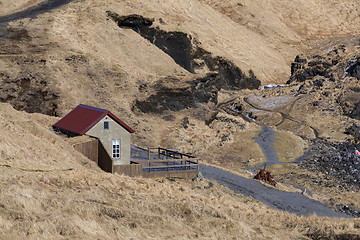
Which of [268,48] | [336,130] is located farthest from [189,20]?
[336,130]

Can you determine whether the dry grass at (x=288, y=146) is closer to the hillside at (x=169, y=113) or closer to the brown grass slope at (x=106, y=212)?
the hillside at (x=169, y=113)

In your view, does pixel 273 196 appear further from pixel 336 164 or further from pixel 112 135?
pixel 336 164

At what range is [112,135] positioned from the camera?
2970 centimetres

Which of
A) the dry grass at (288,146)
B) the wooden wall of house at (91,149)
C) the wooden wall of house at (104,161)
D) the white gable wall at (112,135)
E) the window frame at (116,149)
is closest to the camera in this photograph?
the wooden wall of house at (104,161)

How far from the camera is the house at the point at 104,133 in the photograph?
95.0ft

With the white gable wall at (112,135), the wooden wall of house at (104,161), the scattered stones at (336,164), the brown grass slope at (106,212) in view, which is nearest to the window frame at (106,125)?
the white gable wall at (112,135)

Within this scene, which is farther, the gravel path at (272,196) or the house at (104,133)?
the gravel path at (272,196)

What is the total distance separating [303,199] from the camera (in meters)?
32.6

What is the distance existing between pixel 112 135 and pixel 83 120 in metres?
2.36

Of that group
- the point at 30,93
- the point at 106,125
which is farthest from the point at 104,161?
the point at 30,93

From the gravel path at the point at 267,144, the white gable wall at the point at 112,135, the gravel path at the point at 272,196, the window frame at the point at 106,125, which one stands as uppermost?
the window frame at the point at 106,125

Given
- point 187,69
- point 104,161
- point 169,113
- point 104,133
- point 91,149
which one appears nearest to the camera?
point 104,161

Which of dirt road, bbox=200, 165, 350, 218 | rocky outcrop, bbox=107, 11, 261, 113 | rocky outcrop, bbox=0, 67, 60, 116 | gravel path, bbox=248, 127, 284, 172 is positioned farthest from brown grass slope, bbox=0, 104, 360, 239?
rocky outcrop, bbox=107, 11, 261, 113

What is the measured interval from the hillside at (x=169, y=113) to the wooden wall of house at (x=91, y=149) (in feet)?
4.88
